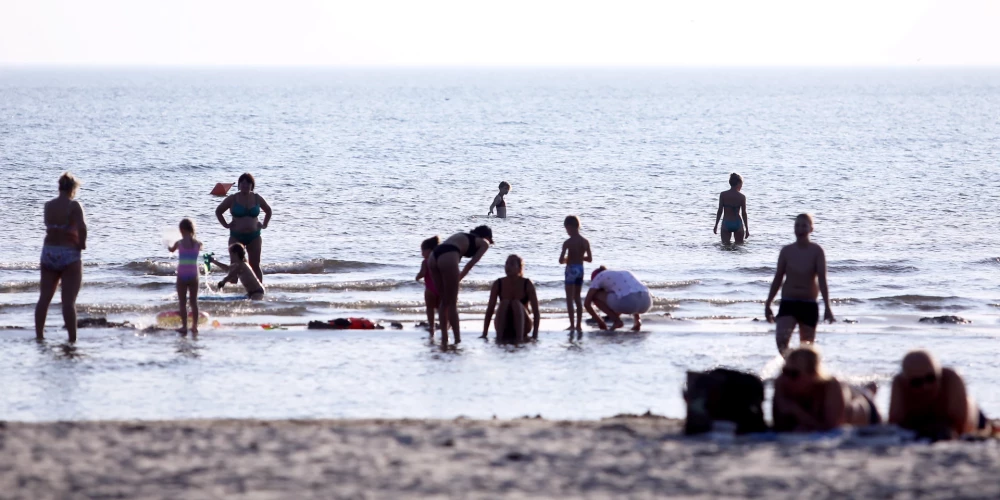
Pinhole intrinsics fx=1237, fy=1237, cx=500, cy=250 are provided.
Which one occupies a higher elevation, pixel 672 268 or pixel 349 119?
pixel 349 119

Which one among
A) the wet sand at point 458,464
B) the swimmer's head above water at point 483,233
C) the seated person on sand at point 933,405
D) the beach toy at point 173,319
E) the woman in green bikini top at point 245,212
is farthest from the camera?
the woman in green bikini top at point 245,212

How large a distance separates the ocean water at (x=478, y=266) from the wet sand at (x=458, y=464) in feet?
5.44

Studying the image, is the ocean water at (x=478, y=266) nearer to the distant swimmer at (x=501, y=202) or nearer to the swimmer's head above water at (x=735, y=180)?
the distant swimmer at (x=501, y=202)

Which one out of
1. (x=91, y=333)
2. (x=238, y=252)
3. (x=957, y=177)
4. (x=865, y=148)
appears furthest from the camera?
(x=865, y=148)

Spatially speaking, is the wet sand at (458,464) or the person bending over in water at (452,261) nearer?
the wet sand at (458,464)

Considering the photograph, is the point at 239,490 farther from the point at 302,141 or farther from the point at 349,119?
the point at 349,119

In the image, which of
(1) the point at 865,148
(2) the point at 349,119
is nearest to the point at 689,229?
(1) the point at 865,148

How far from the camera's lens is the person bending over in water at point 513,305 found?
1255 centimetres

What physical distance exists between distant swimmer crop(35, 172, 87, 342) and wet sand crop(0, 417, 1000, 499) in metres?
4.08

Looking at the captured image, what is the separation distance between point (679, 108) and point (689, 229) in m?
91.7

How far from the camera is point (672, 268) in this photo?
21406 millimetres

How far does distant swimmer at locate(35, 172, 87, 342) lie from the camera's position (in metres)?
11.7

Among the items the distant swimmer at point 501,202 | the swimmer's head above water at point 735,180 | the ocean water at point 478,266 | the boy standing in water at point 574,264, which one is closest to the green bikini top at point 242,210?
the ocean water at point 478,266

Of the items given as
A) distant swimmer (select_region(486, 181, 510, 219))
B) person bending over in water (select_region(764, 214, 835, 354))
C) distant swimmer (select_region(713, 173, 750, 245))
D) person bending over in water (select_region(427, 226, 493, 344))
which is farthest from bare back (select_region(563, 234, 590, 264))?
distant swimmer (select_region(486, 181, 510, 219))
